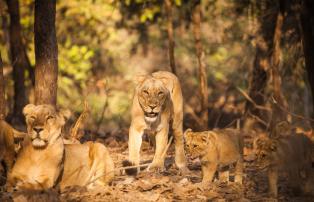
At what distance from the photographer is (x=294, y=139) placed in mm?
8633

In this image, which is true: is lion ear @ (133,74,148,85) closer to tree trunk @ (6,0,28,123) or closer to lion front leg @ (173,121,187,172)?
lion front leg @ (173,121,187,172)

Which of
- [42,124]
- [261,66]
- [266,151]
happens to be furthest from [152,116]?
[261,66]

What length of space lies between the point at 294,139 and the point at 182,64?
11168 mm

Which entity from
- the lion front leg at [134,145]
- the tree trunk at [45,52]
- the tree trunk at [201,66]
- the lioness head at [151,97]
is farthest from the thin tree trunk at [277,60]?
the tree trunk at [45,52]

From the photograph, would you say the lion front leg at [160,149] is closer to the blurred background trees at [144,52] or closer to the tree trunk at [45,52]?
the tree trunk at [45,52]

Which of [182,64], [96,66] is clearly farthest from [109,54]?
[182,64]

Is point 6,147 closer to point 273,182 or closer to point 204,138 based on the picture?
point 204,138

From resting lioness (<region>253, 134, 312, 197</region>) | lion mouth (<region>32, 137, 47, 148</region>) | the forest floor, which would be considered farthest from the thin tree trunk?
lion mouth (<region>32, 137, 47, 148</region>)

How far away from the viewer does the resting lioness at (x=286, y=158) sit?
8.19m

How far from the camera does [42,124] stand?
7.17m

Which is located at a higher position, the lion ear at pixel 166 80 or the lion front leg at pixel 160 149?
the lion ear at pixel 166 80

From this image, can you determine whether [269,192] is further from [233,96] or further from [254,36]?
[233,96]

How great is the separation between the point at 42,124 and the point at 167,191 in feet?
5.86

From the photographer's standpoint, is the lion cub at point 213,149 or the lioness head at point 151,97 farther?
the lioness head at point 151,97
